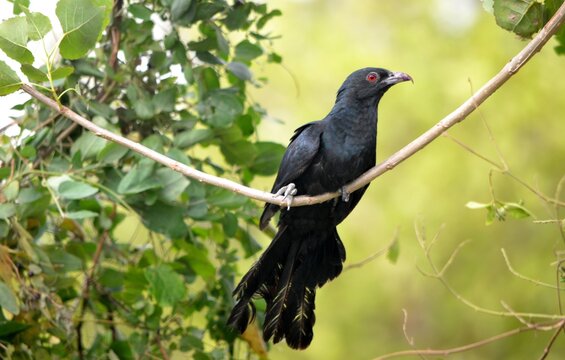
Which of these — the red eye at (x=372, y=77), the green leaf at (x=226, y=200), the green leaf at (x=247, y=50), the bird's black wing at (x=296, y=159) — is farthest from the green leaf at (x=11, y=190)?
the red eye at (x=372, y=77)

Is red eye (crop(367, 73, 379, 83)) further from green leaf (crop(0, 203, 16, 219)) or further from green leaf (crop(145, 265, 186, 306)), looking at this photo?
green leaf (crop(0, 203, 16, 219))

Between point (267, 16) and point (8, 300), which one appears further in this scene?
point (267, 16)

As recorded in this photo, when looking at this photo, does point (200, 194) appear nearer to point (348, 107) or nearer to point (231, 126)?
point (231, 126)

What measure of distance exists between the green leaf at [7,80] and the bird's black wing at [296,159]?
120 centimetres

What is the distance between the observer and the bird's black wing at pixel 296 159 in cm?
332

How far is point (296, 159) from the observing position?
3338 millimetres

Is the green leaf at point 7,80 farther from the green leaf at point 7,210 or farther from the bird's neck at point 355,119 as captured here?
the bird's neck at point 355,119

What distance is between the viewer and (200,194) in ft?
10.7

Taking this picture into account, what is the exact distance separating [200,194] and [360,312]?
4.86m

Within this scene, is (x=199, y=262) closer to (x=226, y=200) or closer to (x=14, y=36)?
(x=226, y=200)

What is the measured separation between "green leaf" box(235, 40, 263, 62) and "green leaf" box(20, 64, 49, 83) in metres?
1.17

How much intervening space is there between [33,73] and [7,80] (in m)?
0.08

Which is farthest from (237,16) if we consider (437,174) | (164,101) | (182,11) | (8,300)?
(437,174)

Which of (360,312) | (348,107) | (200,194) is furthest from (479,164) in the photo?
(200,194)
